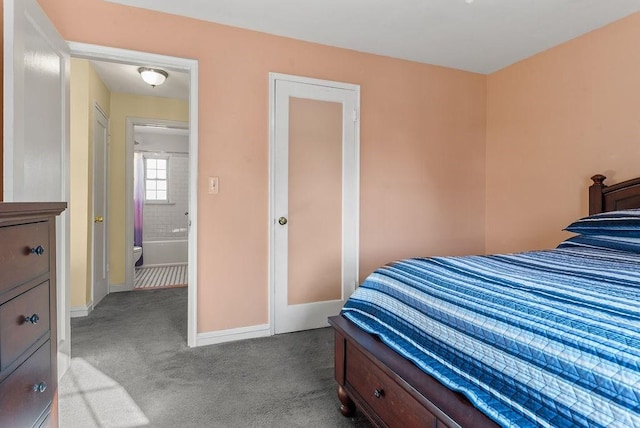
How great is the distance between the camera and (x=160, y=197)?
22.4 ft

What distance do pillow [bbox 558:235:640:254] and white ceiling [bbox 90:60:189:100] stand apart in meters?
3.42

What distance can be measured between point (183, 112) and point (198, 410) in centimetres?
364

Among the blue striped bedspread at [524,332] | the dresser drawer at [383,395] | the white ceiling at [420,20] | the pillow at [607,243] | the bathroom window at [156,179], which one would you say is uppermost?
the white ceiling at [420,20]

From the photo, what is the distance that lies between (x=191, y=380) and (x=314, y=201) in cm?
156

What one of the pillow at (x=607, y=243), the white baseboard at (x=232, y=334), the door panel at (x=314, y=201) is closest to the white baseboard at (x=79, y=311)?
the white baseboard at (x=232, y=334)

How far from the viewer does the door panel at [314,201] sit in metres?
2.86

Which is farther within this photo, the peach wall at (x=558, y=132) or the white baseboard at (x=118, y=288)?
the white baseboard at (x=118, y=288)

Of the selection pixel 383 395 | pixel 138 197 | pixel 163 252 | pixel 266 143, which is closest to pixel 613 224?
pixel 383 395

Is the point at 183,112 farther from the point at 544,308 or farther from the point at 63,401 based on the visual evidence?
the point at 544,308

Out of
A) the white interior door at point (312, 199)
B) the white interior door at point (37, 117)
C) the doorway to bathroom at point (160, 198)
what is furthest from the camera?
the doorway to bathroom at point (160, 198)

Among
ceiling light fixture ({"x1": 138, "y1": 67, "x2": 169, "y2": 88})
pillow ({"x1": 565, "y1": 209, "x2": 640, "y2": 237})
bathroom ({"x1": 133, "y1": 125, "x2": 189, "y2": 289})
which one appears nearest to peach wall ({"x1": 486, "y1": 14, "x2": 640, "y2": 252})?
pillow ({"x1": 565, "y1": 209, "x2": 640, "y2": 237})

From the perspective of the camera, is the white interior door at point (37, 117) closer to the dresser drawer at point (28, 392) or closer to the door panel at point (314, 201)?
the dresser drawer at point (28, 392)

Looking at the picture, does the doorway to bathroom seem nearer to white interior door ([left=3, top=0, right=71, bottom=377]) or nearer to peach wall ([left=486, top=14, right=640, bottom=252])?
white interior door ([left=3, top=0, right=71, bottom=377])

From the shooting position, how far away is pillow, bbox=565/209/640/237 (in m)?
2.03
